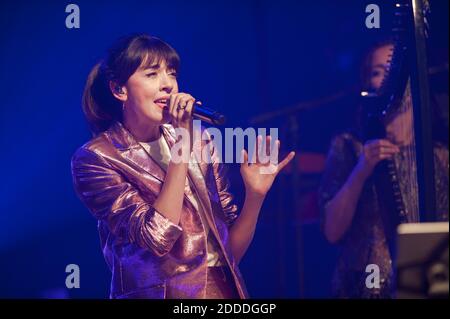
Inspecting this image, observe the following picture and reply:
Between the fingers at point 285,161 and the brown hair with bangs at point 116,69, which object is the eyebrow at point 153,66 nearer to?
the brown hair with bangs at point 116,69

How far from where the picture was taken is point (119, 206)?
1.61m

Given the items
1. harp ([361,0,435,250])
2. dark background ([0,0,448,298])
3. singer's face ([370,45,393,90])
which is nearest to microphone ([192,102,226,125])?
dark background ([0,0,448,298])

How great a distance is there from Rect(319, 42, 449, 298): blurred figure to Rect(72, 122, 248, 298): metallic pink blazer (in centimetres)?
68

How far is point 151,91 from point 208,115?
22 centimetres

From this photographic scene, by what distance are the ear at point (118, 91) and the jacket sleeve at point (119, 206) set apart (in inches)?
7.5

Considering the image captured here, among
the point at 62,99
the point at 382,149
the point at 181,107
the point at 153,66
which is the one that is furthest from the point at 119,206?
the point at 382,149

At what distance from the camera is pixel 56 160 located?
2193mm

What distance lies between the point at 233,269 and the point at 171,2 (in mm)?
1043

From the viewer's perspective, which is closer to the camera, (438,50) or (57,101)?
(57,101)

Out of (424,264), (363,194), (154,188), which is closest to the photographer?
(424,264)

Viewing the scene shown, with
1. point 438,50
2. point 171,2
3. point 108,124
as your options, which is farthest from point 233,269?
point 438,50

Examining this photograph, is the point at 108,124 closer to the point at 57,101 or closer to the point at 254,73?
the point at 57,101

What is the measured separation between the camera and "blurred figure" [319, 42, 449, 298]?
2189 millimetres

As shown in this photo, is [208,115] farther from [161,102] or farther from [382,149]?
[382,149]
